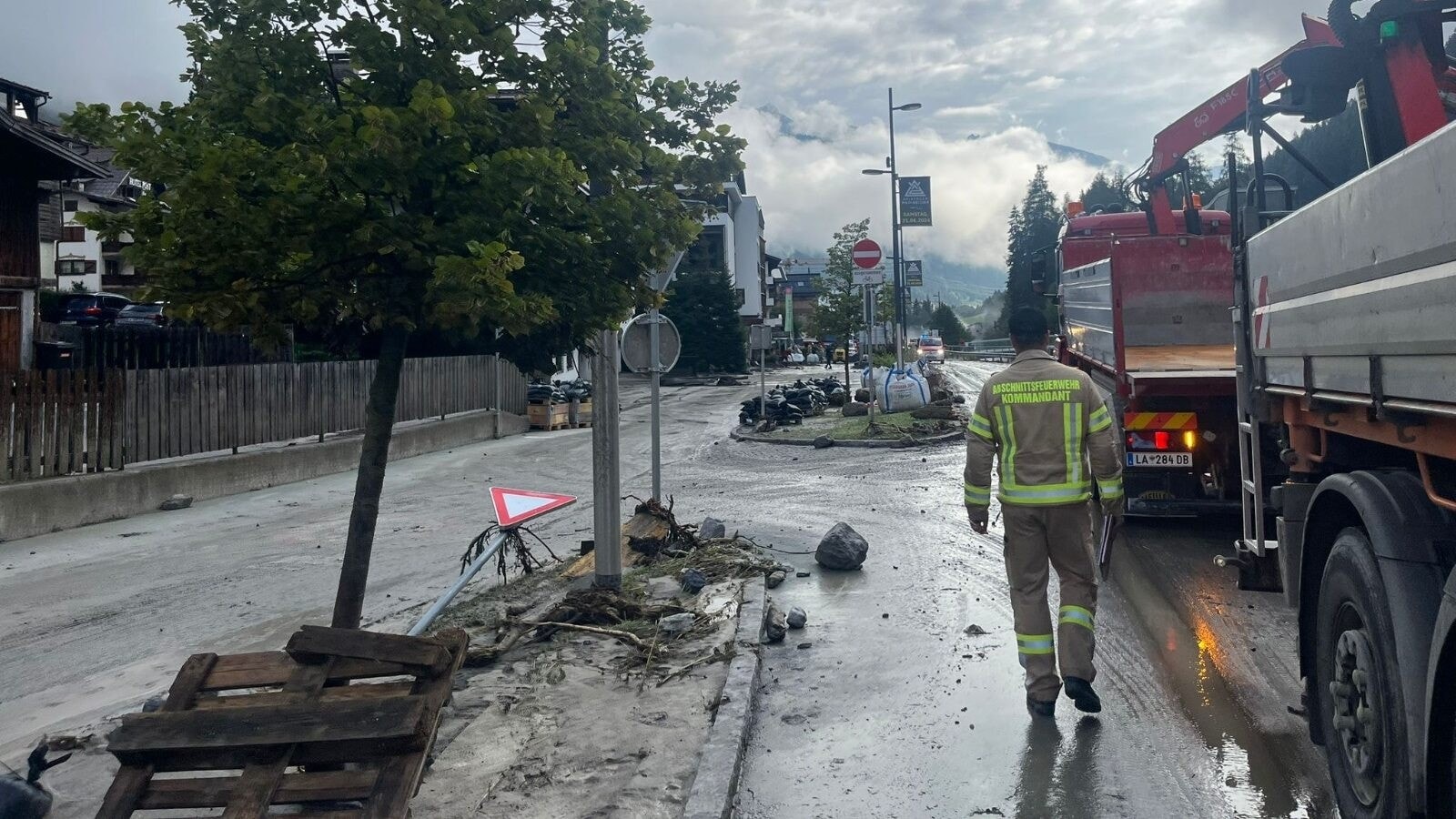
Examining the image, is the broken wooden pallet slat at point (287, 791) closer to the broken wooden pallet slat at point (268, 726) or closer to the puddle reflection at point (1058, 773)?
the broken wooden pallet slat at point (268, 726)

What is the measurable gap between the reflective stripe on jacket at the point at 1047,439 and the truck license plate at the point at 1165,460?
3987 millimetres

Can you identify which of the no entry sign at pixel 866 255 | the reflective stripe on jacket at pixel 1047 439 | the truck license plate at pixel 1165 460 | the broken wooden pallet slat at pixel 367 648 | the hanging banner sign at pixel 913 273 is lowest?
the broken wooden pallet slat at pixel 367 648

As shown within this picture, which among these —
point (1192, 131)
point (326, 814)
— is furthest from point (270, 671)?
point (1192, 131)

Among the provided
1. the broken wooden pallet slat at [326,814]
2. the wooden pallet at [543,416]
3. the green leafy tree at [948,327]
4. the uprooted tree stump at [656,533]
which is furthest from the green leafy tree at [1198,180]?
the green leafy tree at [948,327]

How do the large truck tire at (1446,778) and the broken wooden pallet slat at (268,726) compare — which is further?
the broken wooden pallet slat at (268,726)

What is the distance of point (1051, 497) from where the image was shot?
5.32m

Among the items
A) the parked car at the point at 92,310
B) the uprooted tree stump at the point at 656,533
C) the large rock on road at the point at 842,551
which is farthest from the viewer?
the parked car at the point at 92,310

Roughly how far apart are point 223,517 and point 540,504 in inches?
297

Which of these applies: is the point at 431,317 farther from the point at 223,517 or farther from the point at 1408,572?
the point at 223,517

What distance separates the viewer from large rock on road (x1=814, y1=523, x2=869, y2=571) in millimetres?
8805

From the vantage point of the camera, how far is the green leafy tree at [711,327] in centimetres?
5453

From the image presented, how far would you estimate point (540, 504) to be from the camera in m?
6.99

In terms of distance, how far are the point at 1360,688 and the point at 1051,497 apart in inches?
70.9

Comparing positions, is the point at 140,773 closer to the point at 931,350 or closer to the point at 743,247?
the point at 931,350
